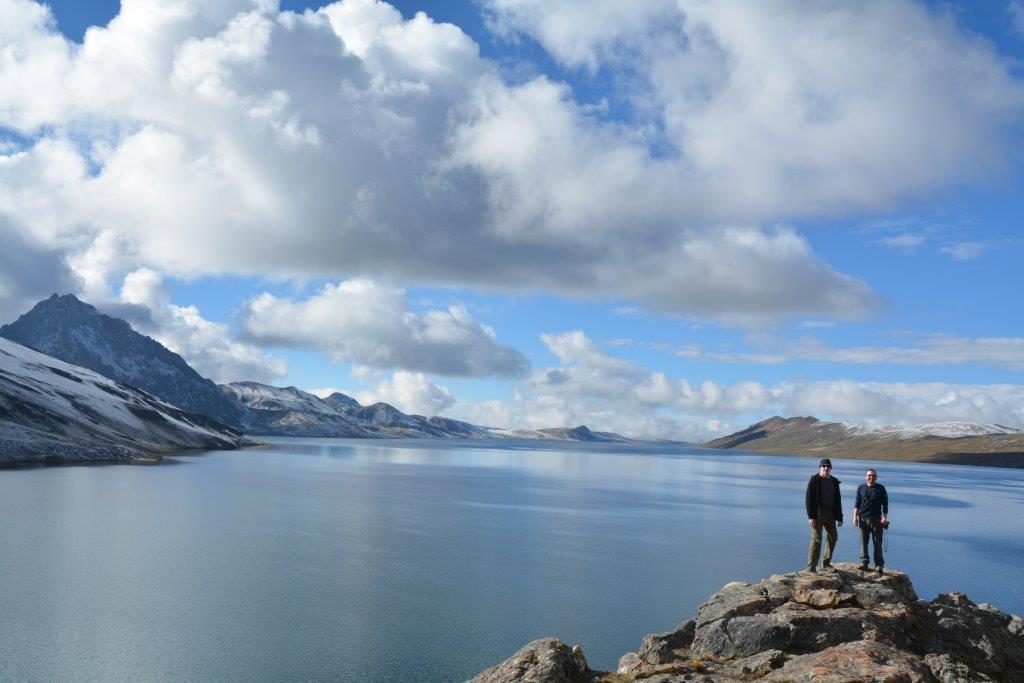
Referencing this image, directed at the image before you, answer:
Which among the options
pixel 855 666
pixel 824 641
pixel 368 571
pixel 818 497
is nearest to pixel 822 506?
pixel 818 497

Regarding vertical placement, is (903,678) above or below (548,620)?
above

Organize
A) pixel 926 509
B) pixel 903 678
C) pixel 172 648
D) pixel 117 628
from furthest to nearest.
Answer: pixel 926 509 → pixel 117 628 → pixel 172 648 → pixel 903 678

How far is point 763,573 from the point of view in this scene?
51031 millimetres

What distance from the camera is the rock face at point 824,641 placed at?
65.9 ft

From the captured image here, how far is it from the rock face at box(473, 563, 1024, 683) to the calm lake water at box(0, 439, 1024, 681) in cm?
778

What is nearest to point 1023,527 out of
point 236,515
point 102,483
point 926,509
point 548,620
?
point 926,509

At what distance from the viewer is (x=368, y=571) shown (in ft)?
158

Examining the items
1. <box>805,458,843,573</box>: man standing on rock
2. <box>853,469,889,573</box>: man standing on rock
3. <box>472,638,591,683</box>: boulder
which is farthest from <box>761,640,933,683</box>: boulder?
<box>853,469,889,573</box>: man standing on rock

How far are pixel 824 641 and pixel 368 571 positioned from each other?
3306 cm

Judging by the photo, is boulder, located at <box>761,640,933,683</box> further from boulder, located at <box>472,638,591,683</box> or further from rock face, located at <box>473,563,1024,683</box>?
boulder, located at <box>472,638,591,683</box>

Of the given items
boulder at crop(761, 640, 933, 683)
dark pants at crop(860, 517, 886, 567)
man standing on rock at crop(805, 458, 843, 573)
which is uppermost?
man standing on rock at crop(805, 458, 843, 573)

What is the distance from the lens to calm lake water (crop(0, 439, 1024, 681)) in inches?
1237

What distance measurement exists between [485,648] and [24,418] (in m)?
163

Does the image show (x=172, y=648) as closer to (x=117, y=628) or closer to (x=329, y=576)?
(x=117, y=628)
